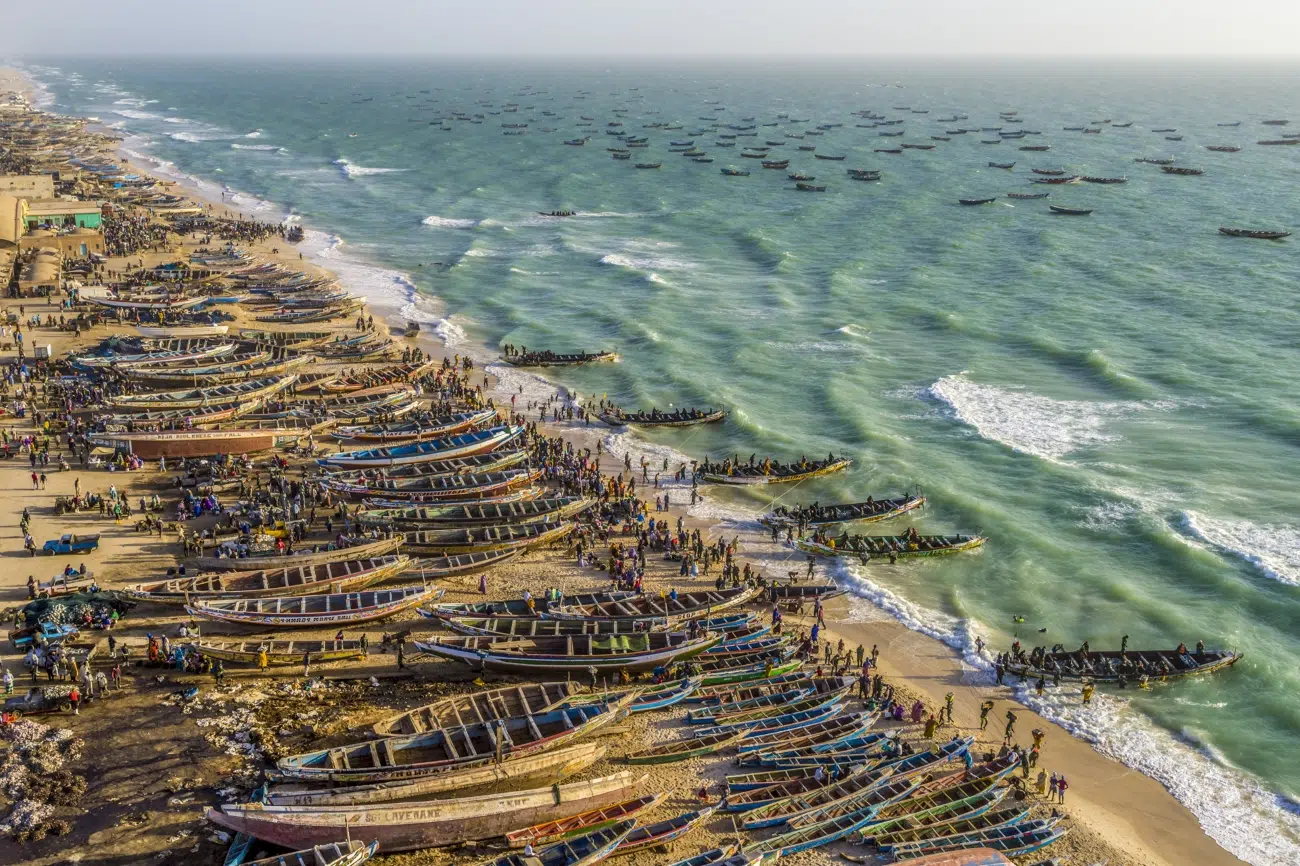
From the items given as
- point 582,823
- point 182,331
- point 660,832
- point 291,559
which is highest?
point 182,331

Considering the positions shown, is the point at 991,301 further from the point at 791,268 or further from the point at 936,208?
the point at 936,208

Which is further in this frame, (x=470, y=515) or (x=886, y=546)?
(x=886, y=546)

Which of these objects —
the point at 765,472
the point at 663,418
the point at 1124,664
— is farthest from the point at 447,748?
the point at 663,418

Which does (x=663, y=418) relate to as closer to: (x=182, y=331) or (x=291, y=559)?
(x=291, y=559)

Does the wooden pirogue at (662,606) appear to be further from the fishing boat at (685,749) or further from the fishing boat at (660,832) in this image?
the fishing boat at (660,832)

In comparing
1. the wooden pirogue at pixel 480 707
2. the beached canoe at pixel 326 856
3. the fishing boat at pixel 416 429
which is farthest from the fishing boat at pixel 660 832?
the fishing boat at pixel 416 429

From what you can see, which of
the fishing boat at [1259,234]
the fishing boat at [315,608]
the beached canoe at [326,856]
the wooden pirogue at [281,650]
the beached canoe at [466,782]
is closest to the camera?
the beached canoe at [326,856]
